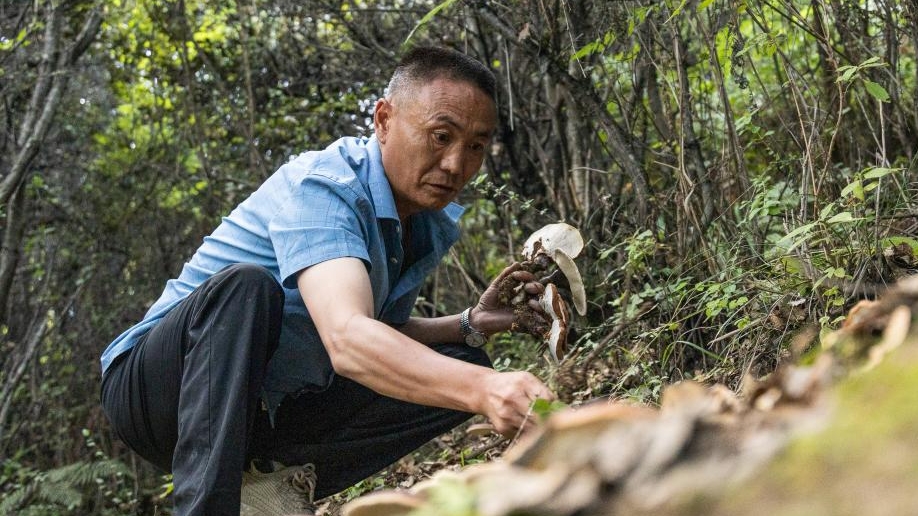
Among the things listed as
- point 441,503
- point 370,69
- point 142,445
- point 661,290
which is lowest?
point 142,445

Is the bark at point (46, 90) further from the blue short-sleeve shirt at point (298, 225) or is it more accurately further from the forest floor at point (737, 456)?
the forest floor at point (737, 456)

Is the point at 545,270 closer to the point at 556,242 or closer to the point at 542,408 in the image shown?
the point at 556,242

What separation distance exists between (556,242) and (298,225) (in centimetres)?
94

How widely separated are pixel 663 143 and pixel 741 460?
3.13 metres

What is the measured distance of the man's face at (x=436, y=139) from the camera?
3.05m

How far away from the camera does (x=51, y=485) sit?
214 inches

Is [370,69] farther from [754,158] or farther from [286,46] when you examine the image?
[754,158]

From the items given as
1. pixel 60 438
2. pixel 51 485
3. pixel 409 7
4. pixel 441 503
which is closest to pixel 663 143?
pixel 409 7

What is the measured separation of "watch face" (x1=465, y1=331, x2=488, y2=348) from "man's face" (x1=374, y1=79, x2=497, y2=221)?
51 centimetres

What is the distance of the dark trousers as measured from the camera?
256cm

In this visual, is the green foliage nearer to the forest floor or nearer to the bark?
the bark

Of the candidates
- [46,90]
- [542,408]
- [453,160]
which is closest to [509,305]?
[453,160]

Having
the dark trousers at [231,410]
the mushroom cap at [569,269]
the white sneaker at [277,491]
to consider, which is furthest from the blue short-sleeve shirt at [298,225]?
the mushroom cap at [569,269]

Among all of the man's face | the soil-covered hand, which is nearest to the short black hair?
the man's face
